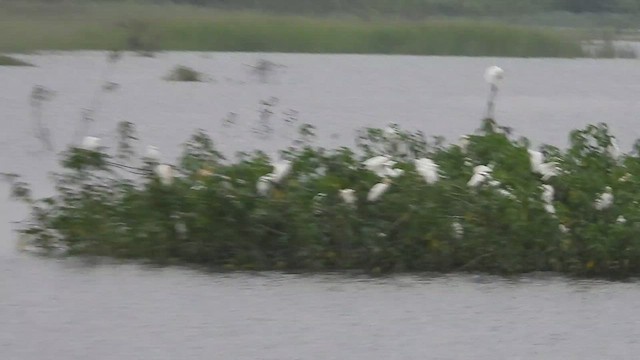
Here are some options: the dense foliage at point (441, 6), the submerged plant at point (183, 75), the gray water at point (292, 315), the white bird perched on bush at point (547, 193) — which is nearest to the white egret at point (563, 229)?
the white bird perched on bush at point (547, 193)

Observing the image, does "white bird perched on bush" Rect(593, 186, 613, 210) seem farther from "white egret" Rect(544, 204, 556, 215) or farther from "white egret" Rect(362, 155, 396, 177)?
"white egret" Rect(362, 155, 396, 177)

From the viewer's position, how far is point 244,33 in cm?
2483

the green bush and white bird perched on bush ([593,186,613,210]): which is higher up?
the green bush

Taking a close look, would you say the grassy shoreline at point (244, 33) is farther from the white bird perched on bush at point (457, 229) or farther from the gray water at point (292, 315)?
the white bird perched on bush at point (457, 229)

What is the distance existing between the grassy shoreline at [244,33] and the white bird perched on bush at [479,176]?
1253cm

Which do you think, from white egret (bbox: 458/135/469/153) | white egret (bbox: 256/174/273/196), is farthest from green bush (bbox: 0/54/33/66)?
white egret (bbox: 256/174/273/196)

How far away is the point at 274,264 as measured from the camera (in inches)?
319

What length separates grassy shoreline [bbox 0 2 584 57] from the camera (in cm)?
2084

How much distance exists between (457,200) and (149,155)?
1688mm

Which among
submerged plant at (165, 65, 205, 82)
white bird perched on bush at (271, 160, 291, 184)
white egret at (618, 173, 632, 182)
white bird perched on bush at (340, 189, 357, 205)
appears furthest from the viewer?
submerged plant at (165, 65, 205, 82)

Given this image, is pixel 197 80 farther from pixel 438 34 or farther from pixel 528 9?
pixel 528 9

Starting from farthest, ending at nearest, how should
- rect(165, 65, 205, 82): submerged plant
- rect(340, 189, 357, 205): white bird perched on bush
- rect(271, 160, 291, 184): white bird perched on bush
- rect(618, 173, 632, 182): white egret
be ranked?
rect(165, 65, 205, 82): submerged plant → rect(618, 173, 632, 182): white egret → rect(271, 160, 291, 184): white bird perched on bush → rect(340, 189, 357, 205): white bird perched on bush

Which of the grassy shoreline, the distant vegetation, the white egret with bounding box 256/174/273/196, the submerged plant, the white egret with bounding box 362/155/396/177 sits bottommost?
the white egret with bounding box 256/174/273/196

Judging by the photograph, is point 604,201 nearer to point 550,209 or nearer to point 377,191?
point 550,209
